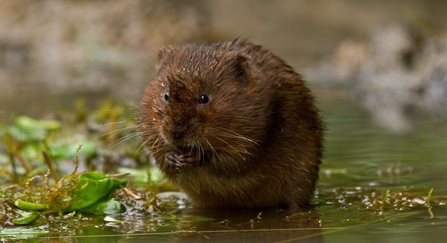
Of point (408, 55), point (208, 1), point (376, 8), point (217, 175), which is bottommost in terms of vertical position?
point (217, 175)

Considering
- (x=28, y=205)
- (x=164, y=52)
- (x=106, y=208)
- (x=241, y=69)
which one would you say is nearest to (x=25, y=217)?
(x=28, y=205)

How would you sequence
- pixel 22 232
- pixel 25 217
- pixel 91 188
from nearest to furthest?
pixel 22 232, pixel 25 217, pixel 91 188

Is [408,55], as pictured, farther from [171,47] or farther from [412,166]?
[171,47]

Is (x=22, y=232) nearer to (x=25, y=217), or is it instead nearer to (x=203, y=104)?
(x=25, y=217)

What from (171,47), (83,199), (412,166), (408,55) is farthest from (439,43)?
(83,199)

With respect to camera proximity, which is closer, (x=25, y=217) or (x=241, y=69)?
(x=25, y=217)

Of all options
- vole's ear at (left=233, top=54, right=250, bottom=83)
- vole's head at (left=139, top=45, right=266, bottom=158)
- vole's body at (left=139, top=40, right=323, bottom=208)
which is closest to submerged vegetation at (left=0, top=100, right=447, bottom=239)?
vole's body at (left=139, top=40, right=323, bottom=208)
